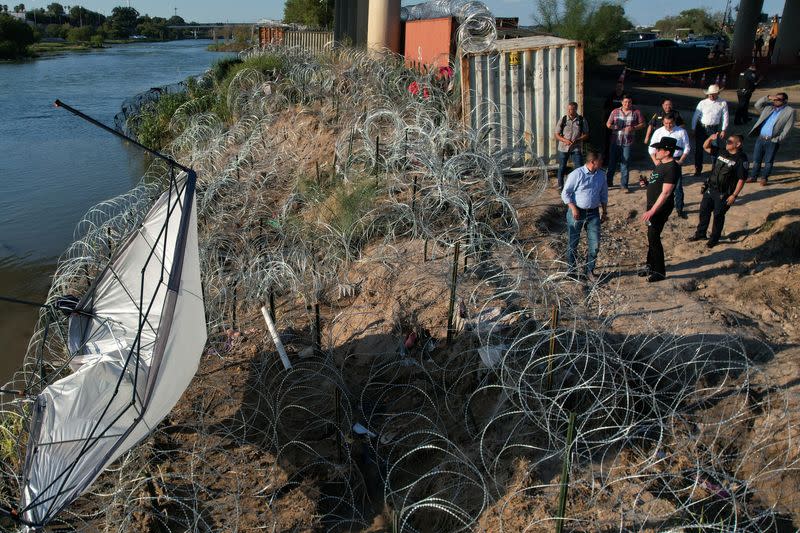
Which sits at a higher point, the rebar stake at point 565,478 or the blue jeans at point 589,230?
the blue jeans at point 589,230

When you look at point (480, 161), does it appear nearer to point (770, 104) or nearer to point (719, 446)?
point (770, 104)

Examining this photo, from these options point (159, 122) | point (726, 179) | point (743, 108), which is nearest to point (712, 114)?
point (726, 179)

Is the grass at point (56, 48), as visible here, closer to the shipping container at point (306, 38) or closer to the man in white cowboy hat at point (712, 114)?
the shipping container at point (306, 38)

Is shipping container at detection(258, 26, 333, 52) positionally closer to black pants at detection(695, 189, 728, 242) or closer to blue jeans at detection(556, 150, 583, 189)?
blue jeans at detection(556, 150, 583, 189)

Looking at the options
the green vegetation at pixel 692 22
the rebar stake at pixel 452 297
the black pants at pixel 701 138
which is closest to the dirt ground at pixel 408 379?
the rebar stake at pixel 452 297

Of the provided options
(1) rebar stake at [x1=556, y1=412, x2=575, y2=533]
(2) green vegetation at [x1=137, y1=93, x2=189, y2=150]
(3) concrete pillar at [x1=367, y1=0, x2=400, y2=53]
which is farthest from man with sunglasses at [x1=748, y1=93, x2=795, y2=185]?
(2) green vegetation at [x1=137, y1=93, x2=189, y2=150]

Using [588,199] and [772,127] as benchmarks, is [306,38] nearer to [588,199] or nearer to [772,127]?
[772,127]

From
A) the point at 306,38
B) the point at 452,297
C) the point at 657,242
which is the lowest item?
A: the point at 452,297

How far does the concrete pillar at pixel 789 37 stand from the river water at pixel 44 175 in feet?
74.3

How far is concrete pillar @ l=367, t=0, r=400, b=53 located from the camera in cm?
1544

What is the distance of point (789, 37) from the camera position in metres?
22.9

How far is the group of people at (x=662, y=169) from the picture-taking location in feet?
20.9

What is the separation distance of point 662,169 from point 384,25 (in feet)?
35.8

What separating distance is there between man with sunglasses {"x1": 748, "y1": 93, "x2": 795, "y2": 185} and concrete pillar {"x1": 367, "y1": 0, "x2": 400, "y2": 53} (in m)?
9.20
